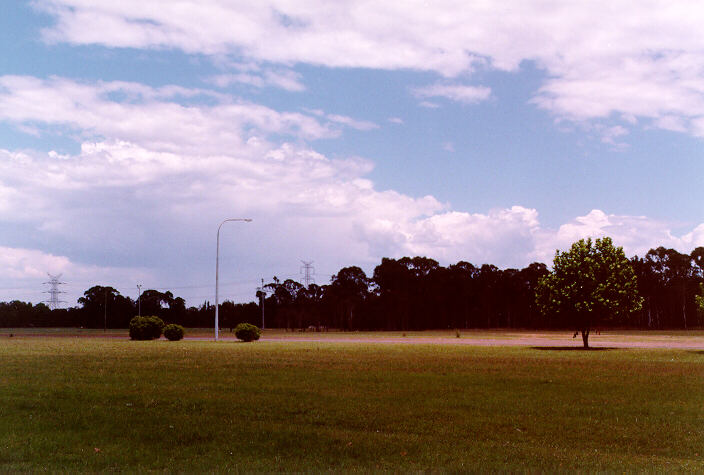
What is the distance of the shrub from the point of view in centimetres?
5019

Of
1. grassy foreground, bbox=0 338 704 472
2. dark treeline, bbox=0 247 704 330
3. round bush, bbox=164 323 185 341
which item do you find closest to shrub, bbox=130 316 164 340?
round bush, bbox=164 323 185 341

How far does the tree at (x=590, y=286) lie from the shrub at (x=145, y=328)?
30.7 meters

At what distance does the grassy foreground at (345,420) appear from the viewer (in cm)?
914

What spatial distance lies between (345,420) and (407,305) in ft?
396

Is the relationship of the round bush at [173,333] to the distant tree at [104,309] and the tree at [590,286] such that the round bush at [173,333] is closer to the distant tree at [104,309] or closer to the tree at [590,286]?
the tree at [590,286]

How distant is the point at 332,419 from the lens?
472 inches

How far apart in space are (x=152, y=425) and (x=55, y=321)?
139651 millimetres

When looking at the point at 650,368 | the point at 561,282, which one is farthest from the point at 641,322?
the point at 650,368

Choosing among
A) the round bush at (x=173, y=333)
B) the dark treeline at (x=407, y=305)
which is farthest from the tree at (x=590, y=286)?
the dark treeline at (x=407, y=305)

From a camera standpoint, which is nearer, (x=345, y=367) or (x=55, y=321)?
(x=345, y=367)

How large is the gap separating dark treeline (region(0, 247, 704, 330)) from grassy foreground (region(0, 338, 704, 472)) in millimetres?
112592

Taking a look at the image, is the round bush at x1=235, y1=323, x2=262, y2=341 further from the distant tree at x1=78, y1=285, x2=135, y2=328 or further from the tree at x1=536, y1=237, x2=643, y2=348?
the distant tree at x1=78, y1=285, x2=135, y2=328

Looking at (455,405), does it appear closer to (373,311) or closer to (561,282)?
(561,282)

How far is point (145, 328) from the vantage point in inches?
1973
